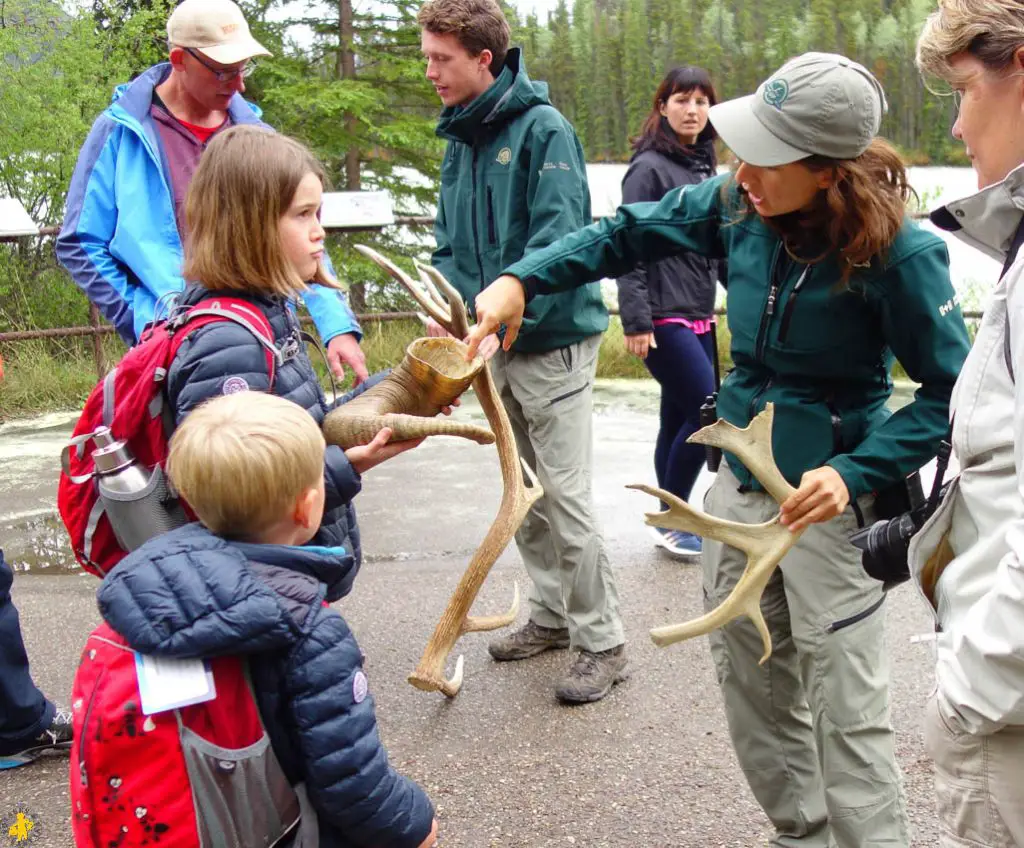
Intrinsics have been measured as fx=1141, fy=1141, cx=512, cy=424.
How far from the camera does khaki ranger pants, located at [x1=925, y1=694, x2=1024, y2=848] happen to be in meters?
1.86

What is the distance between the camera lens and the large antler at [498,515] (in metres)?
3.36

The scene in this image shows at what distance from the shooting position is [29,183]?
36.9 ft

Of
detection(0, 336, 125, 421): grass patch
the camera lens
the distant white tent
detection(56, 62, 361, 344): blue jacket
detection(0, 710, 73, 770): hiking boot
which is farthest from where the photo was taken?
the distant white tent

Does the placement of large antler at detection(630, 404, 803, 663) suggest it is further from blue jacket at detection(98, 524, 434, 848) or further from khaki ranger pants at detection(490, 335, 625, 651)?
khaki ranger pants at detection(490, 335, 625, 651)

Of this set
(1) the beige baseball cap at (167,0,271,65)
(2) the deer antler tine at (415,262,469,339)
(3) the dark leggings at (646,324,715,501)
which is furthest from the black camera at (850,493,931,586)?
(3) the dark leggings at (646,324,715,501)

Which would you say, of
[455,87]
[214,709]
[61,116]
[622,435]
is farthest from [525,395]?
[61,116]

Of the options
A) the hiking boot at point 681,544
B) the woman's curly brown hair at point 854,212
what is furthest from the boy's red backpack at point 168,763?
the hiking boot at point 681,544

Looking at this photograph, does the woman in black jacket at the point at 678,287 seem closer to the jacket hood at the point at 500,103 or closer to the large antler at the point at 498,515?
the jacket hood at the point at 500,103

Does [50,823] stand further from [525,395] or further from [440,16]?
[440,16]

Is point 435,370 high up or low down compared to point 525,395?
up

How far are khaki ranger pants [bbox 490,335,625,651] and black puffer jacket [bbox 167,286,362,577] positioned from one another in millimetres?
1457

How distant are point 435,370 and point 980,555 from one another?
5.07 ft

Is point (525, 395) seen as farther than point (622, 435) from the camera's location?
No

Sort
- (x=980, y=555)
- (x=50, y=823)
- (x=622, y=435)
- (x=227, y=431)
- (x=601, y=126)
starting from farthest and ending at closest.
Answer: (x=601, y=126) < (x=622, y=435) < (x=50, y=823) < (x=227, y=431) < (x=980, y=555)
